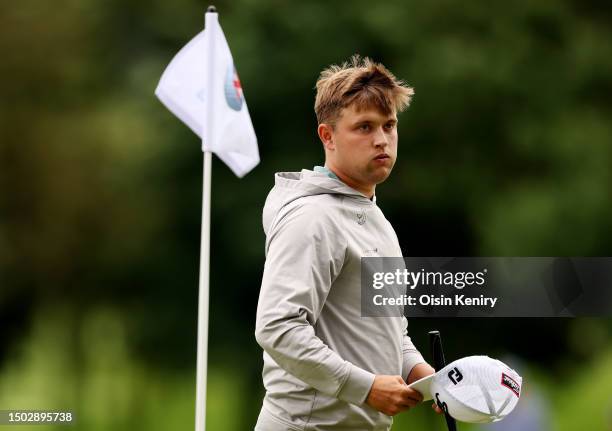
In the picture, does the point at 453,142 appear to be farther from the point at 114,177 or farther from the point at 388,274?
the point at 388,274

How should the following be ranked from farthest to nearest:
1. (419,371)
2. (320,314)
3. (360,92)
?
1. (419,371)
2. (360,92)
3. (320,314)

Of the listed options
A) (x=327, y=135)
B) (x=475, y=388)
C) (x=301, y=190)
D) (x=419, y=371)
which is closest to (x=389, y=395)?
(x=475, y=388)

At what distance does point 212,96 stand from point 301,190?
6.99 ft

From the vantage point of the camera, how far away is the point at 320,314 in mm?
2264

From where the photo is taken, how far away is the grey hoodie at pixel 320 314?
215cm

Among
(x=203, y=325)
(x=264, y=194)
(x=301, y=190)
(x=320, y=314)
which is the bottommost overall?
(x=320, y=314)

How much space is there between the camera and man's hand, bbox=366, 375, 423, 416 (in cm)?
216

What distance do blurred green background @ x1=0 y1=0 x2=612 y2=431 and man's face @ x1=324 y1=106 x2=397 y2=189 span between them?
5.23 m

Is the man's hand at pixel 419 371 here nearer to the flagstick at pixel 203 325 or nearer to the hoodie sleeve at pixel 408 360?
the hoodie sleeve at pixel 408 360

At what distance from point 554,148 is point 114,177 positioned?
11.7 feet

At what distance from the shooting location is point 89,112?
873 centimetres

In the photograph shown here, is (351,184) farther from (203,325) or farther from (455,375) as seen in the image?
(203,325)

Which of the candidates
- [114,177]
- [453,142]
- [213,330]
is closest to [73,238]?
[114,177]

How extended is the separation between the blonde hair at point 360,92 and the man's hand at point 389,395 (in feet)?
2.01
